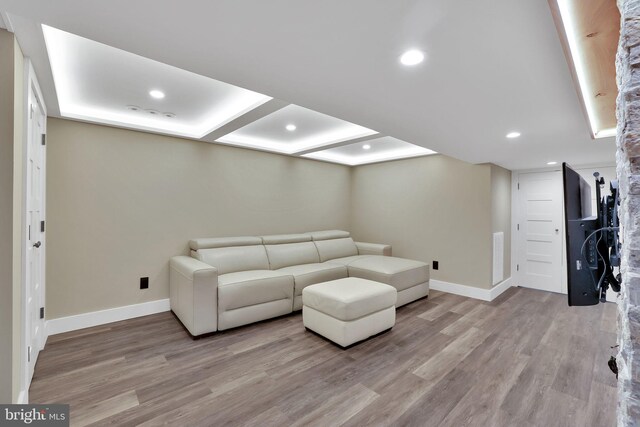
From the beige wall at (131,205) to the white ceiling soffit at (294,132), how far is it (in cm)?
19

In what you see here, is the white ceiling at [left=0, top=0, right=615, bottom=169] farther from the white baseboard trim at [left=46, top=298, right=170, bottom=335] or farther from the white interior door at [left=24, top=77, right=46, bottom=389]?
the white baseboard trim at [left=46, top=298, right=170, bottom=335]

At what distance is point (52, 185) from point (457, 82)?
367 centimetres

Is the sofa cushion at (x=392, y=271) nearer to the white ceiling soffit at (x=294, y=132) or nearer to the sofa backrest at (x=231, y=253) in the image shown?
the sofa backrest at (x=231, y=253)

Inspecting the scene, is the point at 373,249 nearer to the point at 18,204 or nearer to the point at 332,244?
the point at 332,244

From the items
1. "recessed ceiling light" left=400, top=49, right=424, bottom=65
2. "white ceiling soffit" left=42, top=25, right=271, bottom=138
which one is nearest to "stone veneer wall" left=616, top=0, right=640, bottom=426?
"recessed ceiling light" left=400, top=49, right=424, bottom=65

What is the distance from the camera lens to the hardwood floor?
1715 mm

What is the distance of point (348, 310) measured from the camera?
8.27 feet

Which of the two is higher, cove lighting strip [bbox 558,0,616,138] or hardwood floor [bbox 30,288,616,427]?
cove lighting strip [bbox 558,0,616,138]

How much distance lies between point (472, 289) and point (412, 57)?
3.75 metres

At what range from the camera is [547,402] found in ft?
6.09

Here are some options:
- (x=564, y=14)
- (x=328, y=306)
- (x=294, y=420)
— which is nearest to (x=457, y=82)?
(x=564, y=14)

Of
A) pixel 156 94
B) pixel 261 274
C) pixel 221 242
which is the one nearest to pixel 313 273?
pixel 261 274

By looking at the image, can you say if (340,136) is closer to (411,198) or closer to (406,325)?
(411,198)

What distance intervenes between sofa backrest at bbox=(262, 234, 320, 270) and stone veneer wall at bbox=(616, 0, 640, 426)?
3.41 metres
